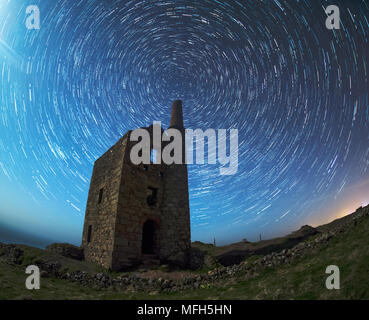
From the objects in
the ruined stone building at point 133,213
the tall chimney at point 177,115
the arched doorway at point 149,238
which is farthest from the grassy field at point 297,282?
the tall chimney at point 177,115

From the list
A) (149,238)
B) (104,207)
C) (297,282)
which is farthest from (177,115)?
(297,282)

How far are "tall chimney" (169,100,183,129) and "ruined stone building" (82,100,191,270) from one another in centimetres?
595

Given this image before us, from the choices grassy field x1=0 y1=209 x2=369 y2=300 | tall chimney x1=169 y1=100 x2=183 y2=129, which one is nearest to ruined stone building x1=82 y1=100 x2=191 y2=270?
grassy field x1=0 y1=209 x2=369 y2=300

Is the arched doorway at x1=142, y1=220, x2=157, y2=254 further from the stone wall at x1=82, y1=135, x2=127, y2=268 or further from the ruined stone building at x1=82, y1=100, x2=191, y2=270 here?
the stone wall at x1=82, y1=135, x2=127, y2=268

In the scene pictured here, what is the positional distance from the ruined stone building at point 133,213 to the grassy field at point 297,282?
12.6ft

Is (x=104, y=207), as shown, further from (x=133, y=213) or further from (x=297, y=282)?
(x=297, y=282)

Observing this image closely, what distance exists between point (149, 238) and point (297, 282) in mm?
12440

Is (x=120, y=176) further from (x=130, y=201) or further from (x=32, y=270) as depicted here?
(x=32, y=270)

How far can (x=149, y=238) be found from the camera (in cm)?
1667

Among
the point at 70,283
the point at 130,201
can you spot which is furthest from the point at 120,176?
the point at 70,283

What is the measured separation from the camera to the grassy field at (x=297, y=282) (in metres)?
5.40

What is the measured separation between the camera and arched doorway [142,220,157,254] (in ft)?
52.4
